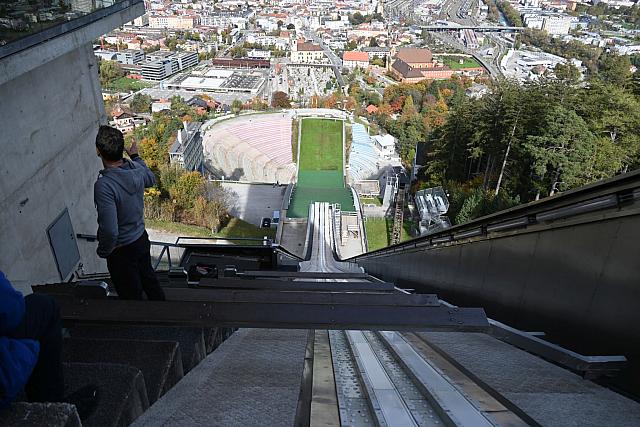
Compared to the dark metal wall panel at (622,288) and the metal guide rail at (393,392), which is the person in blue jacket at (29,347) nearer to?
the metal guide rail at (393,392)

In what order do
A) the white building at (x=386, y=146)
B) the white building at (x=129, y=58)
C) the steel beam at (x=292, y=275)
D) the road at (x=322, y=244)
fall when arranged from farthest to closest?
the white building at (x=129, y=58), the white building at (x=386, y=146), the road at (x=322, y=244), the steel beam at (x=292, y=275)

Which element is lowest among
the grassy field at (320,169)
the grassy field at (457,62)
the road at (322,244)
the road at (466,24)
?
the grassy field at (320,169)

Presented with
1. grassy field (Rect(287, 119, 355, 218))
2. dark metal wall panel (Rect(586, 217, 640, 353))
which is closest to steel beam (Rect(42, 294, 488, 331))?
dark metal wall panel (Rect(586, 217, 640, 353))

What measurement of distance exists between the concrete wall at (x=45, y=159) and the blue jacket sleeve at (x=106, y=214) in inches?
69.4

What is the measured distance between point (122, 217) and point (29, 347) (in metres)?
1.49

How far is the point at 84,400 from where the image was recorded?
5.30 ft

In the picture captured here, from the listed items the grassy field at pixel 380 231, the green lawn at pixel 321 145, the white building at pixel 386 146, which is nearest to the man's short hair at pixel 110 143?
the grassy field at pixel 380 231

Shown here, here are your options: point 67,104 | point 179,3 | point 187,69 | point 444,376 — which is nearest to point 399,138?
point 67,104

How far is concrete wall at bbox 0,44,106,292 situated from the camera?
14.8 feet

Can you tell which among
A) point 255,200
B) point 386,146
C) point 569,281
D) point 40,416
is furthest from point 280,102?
point 40,416

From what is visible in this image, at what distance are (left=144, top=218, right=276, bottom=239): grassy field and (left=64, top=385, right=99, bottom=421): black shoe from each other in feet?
62.6

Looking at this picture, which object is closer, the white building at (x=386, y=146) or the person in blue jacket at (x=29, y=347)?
the person in blue jacket at (x=29, y=347)

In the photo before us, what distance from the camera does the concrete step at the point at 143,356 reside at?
6.45 feet

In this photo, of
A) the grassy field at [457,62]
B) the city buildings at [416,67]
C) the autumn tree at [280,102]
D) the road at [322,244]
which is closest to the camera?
the road at [322,244]
